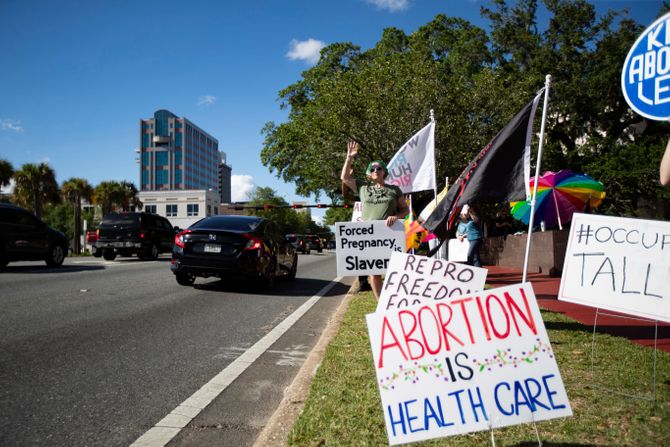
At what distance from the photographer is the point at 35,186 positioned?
123 ft

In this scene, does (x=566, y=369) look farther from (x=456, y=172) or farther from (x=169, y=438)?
(x=456, y=172)

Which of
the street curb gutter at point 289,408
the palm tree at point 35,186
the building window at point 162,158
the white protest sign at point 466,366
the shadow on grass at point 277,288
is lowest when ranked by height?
the shadow on grass at point 277,288

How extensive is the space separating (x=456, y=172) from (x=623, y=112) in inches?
625

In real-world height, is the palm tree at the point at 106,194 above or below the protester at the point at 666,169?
above

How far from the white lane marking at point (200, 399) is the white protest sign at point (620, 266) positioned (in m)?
2.95

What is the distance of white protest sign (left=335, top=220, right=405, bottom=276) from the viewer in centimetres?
535

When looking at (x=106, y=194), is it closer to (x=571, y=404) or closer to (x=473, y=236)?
(x=473, y=236)

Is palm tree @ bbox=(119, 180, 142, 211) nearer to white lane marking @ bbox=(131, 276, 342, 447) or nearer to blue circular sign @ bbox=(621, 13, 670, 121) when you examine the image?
white lane marking @ bbox=(131, 276, 342, 447)

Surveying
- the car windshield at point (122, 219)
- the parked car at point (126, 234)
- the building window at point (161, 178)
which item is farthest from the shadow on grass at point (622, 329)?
the building window at point (161, 178)

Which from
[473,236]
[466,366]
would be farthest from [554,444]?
[473,236]

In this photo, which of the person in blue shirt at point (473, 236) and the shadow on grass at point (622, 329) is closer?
the shadow on grass at point (622, 329)

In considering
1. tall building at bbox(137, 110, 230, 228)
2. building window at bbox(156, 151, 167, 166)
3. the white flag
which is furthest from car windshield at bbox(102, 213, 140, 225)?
building window at bbox(156, 151, 167, 166)

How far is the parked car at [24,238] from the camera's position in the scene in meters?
12.6

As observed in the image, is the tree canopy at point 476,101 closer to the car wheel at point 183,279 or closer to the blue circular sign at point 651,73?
the car wheel at point 183,279
